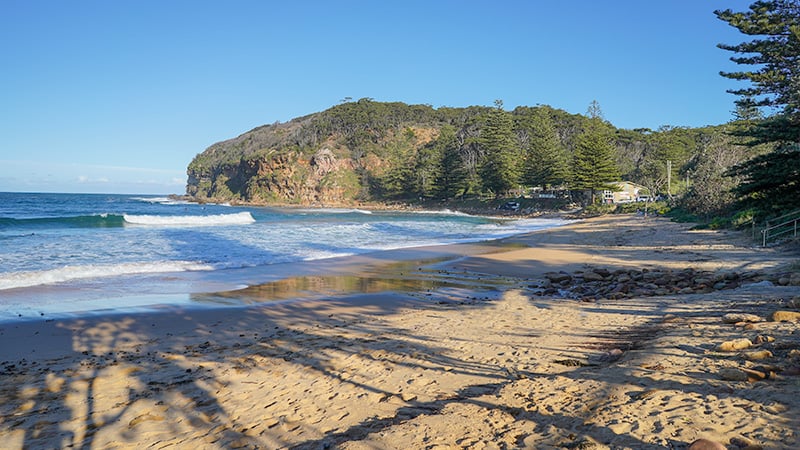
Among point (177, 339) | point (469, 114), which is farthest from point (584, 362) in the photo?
point (469, 114)

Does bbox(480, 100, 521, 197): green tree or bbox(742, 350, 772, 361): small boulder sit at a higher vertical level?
bbox(480, 100, 521, 197): green tree

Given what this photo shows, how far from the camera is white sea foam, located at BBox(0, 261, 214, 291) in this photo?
12.7 m

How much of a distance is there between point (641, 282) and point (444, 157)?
67.3 metres

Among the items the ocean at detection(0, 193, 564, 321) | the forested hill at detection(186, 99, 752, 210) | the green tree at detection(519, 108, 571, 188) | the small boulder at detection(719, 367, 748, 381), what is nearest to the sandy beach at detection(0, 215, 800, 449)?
the small boulder at detection(719, 367, 748, 381)

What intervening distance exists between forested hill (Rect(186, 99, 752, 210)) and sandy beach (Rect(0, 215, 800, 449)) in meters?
30.3

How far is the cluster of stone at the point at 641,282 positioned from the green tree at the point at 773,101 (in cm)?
560

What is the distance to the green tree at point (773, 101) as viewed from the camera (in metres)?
14.5

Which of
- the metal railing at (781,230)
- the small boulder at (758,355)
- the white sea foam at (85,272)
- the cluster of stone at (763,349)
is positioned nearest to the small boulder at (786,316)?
the cluster of stone at (763,349)

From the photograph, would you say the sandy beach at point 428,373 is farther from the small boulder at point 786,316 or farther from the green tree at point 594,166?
the green tree at point 594,166

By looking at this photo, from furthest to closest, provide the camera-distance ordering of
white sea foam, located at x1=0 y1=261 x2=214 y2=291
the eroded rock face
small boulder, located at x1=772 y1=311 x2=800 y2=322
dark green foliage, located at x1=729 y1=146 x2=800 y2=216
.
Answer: the eroded rock face → dark green foliage, located at x1=729 y1=146 x2=800 y2=216 → white sea foam, located at x1=0 y1=261 x2=214 y2=291 → small boulder, located at x1=772 y1=311 x2=800 y2=322

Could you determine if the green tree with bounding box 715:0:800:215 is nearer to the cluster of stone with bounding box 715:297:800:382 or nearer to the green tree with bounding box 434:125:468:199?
the cluster of stone with bounding box 715:297:800:382

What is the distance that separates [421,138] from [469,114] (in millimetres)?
→ 21472

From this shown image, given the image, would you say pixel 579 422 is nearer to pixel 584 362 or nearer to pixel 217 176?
pixel 584 362

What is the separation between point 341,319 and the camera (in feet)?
28.9
